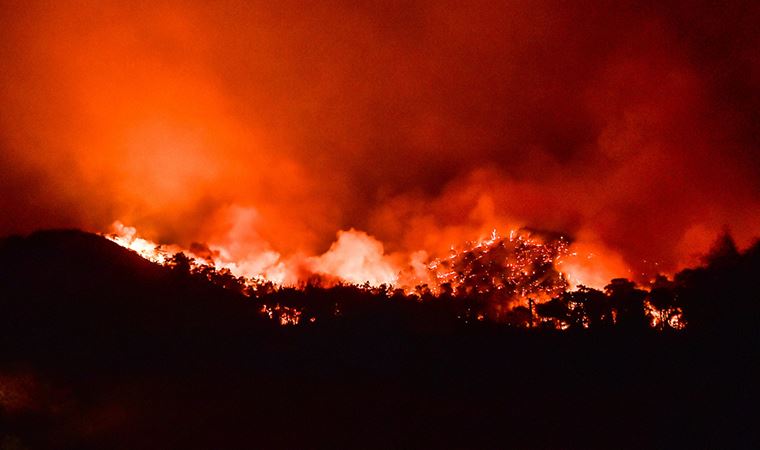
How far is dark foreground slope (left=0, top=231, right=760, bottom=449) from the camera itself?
50.0ft

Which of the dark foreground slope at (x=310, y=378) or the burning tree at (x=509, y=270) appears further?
the burning tree at (x=509, y=270)

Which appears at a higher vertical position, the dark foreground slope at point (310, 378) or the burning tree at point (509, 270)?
the burning tree at point (509, 270)

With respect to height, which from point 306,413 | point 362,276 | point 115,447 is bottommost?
point 115,447

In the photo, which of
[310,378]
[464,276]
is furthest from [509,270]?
[310,378]

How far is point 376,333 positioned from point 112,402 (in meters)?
10.6

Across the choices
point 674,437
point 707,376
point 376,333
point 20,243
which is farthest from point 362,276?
point 674,437

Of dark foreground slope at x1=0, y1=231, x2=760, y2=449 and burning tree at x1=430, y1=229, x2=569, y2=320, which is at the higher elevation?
burning tree at x1=430, y1=229, x2=569, y2=320

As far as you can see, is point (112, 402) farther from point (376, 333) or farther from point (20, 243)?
point (20, 243)

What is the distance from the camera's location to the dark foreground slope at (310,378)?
50.0ft

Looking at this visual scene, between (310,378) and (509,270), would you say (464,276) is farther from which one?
(310,378)

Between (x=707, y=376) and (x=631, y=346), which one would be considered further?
(x=631, y=346)

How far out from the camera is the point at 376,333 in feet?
81.6

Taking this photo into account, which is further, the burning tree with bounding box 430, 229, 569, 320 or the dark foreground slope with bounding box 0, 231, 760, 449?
the burning tree with bounding box 430, 229, 569, 320

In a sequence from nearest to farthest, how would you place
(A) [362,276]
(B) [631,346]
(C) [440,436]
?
(C) [440,436]
(B) [631,346]
(A) [362,276]
